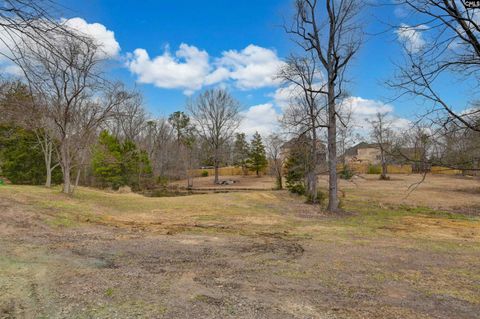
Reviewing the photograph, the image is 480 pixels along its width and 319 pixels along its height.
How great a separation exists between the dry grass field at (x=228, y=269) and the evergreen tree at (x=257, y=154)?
4036cm

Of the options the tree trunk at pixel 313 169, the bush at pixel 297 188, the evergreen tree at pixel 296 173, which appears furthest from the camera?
the bush at pixel 297 188

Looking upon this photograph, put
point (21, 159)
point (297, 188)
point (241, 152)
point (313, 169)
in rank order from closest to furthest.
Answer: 1. point (313, 169)
2. point (297, 188)
3. point (21, 159)
4. point (241, 152)

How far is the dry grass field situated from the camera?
3.62m

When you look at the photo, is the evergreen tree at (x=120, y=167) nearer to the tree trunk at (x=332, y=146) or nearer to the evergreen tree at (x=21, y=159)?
the evergreen tree at (x=21, y=159)

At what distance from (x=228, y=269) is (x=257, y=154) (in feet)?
150

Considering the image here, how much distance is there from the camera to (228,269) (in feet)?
17.0

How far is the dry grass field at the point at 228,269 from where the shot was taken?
3.62m

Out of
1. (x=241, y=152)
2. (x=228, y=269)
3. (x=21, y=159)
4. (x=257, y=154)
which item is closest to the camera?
(x=228, y=269)

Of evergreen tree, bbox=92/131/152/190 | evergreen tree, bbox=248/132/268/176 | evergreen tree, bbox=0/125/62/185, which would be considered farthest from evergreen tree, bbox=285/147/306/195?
evergreen tree, bbox=248/132/268/176

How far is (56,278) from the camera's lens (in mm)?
4367

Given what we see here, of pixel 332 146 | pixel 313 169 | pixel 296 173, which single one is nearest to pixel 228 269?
pixel 332 146

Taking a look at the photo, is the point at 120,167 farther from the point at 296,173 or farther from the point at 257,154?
the point at 257,154

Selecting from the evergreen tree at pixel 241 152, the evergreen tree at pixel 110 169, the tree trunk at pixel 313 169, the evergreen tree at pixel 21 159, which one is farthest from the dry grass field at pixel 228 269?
the evergreen tree at pixel 241 152

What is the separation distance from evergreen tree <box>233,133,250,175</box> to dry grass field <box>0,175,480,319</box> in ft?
139
